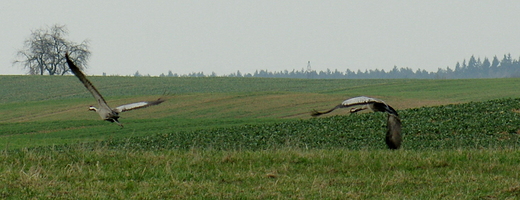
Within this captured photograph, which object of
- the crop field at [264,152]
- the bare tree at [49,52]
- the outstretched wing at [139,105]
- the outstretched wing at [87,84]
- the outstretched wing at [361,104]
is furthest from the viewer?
the bare tree at [49,52]

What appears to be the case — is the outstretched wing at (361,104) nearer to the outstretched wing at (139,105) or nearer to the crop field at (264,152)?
the crop field at (264,152)

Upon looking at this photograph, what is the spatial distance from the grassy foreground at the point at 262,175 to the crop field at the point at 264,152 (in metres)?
0.02

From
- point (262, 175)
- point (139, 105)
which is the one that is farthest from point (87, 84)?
point (262, 175)

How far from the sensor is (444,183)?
6469 mm

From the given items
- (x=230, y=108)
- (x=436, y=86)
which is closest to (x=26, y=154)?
(x=230, y=108)

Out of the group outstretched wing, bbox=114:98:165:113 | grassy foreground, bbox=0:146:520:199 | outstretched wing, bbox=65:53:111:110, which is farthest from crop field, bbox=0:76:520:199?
outstretched wing, bbox=65:53:111:110

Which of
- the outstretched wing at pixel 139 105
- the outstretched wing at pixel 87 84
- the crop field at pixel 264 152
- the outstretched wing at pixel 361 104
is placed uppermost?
the outstretched wing at pixel 87 84

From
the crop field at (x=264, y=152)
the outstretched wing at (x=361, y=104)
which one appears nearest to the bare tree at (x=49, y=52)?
the crop field at (x=264, y=152)

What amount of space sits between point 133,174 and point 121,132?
25891 millimetres

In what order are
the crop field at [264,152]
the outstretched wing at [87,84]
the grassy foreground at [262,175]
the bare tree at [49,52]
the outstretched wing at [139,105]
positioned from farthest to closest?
the bare tree at [49,52]
the outstretched wing at [87,84]
the outstretched wing at [139,105]
the crop field at [264,152]
the grassy foreground at [262,175]

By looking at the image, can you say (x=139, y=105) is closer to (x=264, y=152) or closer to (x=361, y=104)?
(x=264, y=152)

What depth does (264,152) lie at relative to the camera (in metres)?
8.50

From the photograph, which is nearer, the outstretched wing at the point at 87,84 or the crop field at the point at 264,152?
the crop field at the point at 264,152

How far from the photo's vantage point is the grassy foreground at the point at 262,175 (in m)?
5.84
